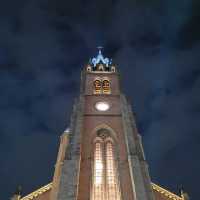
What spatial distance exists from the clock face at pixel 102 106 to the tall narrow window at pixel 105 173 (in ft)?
13.3

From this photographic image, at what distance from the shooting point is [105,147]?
2517cm

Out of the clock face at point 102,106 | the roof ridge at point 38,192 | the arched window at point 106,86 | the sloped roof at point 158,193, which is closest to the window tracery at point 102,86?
the arched window at point 106,86

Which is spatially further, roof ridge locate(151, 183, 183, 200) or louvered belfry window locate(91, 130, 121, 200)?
roof ridge locate(151, 183, 183, 200)

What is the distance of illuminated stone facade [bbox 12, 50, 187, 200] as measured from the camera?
2052 cm

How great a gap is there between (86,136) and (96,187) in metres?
4.91

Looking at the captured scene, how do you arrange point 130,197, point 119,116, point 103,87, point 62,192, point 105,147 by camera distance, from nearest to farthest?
point 62,192 → point 130,197 → point 105,147 → point 119,116 → point 103,87

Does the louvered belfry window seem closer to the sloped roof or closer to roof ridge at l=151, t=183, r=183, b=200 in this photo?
roof ridge at l=151, t=183, r=183, b=200

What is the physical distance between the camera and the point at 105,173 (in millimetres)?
23094

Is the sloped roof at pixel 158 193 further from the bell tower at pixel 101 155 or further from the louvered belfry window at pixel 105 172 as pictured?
the louvered belfry window at pixel 105 172

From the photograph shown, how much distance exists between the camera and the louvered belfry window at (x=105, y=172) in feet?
71.1

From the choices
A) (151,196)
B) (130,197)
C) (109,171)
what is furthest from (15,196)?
(151,196)

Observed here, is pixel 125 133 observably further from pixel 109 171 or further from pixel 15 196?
pixel 15 196

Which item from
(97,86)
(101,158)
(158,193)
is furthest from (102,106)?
(158,193)

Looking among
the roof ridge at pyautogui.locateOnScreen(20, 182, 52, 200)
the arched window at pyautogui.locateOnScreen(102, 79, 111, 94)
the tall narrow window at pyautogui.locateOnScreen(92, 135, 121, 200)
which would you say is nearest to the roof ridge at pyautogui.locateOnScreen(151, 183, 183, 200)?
the tall narrow window at pyautogui.locateOnScreen(92, 135, 121, 200)
